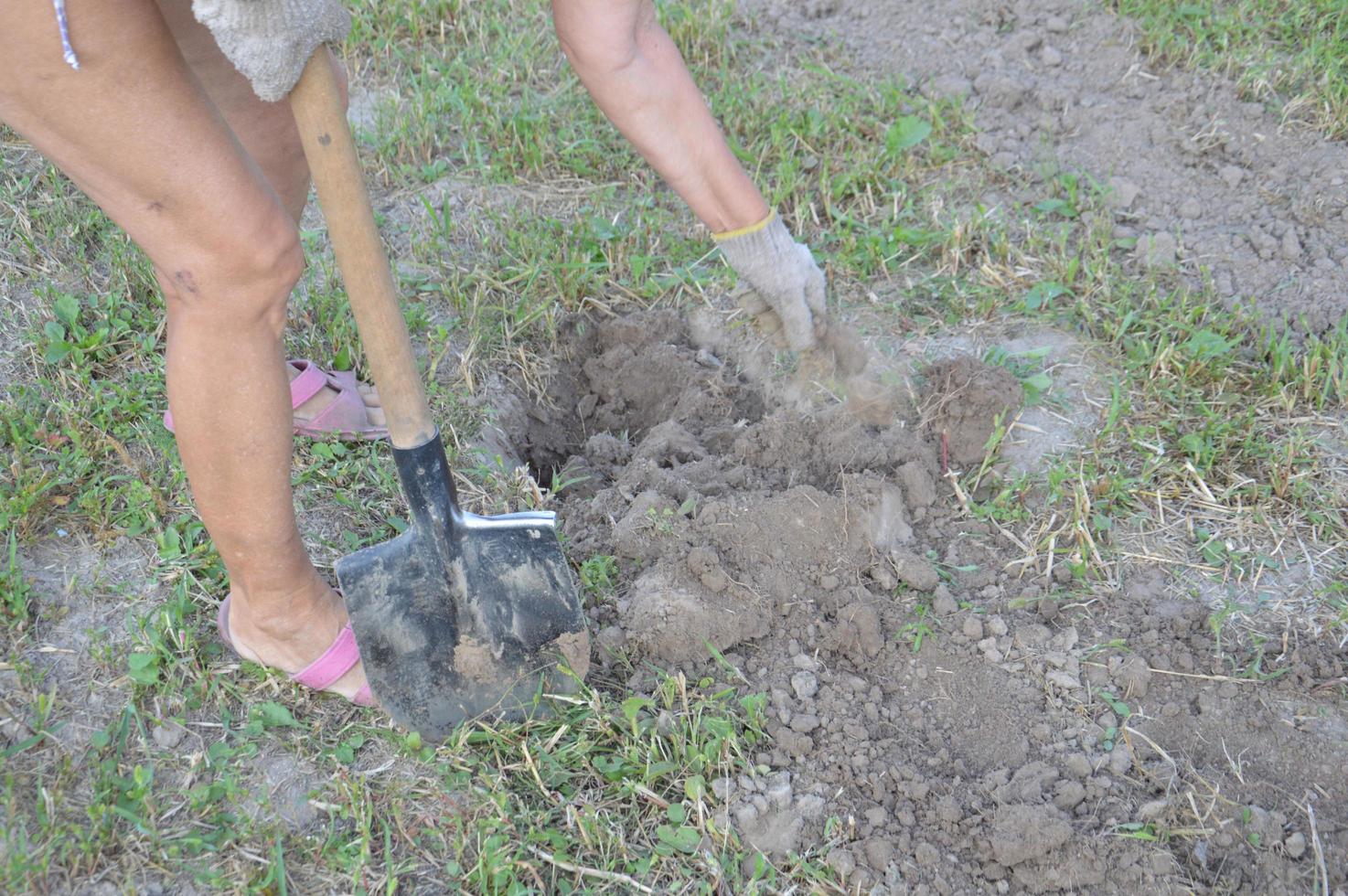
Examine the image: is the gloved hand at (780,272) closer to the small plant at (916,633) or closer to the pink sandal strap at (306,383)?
the small plant at (916,633)

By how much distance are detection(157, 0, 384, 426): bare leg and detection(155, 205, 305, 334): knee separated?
0.99ft

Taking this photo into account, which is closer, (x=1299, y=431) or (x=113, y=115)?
(x=113, y=115)

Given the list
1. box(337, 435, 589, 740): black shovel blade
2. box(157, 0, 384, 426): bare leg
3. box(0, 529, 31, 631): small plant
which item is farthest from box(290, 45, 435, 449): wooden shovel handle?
box(0, 529, 31, 631): small plant

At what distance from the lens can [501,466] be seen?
2602mm

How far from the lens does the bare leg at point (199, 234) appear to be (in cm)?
153

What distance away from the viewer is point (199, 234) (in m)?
1.68

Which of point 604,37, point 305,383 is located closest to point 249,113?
point 305,383

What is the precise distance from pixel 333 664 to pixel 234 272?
2.65ft

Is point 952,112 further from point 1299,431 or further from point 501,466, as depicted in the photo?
point 501,466

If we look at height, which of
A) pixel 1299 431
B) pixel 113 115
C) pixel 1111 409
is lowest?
pixel 1299 431

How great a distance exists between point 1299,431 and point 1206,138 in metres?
1.31

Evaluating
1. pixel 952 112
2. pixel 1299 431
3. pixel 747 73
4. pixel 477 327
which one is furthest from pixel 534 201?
pixel 1299 431

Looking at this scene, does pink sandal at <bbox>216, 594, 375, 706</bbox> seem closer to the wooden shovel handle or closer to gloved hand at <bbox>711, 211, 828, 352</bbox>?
the wooden shovel handle

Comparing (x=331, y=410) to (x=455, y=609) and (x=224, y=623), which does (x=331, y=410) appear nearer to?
(x=224, y=623)
